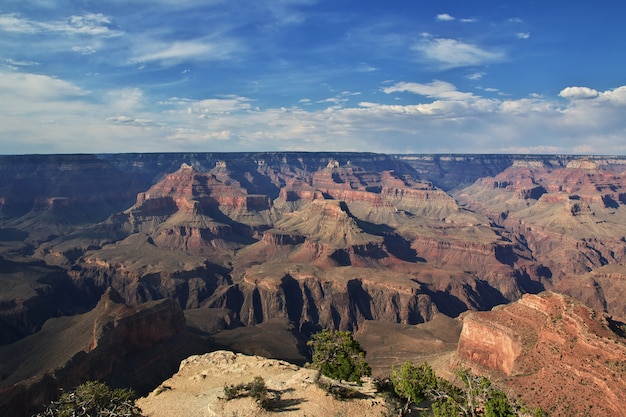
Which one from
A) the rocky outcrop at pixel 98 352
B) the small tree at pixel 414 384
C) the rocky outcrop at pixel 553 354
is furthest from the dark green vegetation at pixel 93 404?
the rocky outcrop at pixel 553 354

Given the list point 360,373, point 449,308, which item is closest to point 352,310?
point 449,308

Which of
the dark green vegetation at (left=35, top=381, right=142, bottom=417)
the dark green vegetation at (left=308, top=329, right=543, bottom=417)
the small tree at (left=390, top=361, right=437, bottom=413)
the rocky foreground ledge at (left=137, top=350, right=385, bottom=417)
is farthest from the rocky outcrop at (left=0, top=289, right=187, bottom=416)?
the small tree at (left=390, top=361, right=437, bottom=413)

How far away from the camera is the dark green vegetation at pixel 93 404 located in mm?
36031

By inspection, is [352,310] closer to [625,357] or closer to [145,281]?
[145,281]

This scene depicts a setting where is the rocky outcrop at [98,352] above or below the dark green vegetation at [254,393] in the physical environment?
below

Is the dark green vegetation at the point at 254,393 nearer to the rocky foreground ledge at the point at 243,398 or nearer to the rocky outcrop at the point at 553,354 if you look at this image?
the rocky foreground ledge at the point at 243,398

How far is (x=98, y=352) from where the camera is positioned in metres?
75.8

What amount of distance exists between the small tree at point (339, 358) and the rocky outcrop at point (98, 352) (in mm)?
47016

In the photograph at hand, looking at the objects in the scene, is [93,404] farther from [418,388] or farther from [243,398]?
[418,388]

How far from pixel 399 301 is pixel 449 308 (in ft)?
64.1

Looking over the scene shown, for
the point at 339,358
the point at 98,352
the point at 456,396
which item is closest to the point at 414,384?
the point at 456,396

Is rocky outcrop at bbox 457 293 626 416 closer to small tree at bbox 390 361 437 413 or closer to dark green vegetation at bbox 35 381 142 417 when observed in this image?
small tree at bbox 390 361 437 413

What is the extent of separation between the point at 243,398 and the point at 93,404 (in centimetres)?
1312

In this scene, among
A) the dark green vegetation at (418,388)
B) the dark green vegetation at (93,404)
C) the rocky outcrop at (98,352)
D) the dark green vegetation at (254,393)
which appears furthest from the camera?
the rocky outcrop at (98,352)
